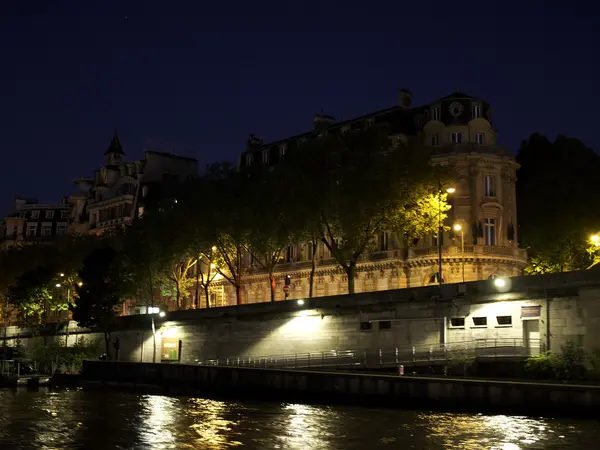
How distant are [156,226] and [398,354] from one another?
3843cm

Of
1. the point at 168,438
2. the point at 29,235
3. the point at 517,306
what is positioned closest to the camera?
the point at 168,438

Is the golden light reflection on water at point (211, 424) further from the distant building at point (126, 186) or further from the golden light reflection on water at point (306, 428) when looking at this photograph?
the distant building at point (126, 186)

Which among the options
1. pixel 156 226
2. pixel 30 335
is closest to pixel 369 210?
pixel 156 226

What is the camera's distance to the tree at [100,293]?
85062 millimetres

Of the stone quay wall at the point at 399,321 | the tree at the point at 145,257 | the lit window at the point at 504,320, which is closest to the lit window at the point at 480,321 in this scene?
the stone quay wall at the point at 399,321

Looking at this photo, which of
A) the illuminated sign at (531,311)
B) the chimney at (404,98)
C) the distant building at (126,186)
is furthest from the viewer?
the distant building at (126,186)

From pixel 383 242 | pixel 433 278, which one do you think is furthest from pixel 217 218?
pixel 433 278

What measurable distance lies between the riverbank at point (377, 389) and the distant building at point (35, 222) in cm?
10341

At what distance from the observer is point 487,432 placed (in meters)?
35.4

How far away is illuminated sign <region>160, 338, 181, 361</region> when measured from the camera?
75750 millimetres

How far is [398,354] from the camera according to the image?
56.8 metres

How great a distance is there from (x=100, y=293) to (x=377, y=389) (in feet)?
156

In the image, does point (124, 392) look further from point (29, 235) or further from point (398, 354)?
point (29, 235)

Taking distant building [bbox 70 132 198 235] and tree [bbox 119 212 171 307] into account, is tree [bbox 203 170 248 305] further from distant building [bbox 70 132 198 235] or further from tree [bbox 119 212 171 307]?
distant building [bbox 70 132 198 235]
